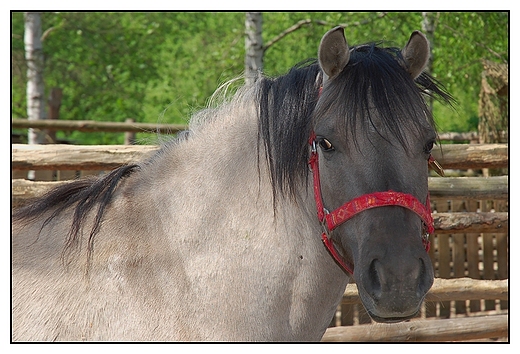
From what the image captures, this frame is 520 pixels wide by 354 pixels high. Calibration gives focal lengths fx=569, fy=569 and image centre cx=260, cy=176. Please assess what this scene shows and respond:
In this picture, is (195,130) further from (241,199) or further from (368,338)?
(368,338)

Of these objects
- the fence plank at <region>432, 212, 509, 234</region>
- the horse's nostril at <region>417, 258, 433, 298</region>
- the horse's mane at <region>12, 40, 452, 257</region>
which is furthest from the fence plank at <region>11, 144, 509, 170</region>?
the horse's nostril at <region>417, 258, 433, 298</region>

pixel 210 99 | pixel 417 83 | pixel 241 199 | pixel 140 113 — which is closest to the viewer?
pixel 241 199

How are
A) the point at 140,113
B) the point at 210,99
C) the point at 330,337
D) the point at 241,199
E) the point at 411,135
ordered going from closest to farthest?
the point at 411,135 → the point at 241,199 → the point at 210,99 → the point at 330,337 → the point at 140,113

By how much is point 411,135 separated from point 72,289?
134cm

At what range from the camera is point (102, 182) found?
7.52ft

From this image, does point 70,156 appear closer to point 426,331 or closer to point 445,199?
point 445,199

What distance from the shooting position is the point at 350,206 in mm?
1901

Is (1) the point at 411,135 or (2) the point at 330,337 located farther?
(2) the point at 330,337

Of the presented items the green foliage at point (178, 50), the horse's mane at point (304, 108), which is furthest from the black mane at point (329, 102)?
the green foliage at point (178, 50)

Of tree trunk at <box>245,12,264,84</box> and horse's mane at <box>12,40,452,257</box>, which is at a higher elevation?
tree trunk at <box>245,12,264,84</box>

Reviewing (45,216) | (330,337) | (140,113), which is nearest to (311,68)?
(45,216)

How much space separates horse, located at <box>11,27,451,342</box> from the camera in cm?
195

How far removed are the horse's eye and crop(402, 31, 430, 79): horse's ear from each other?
463 millimetres

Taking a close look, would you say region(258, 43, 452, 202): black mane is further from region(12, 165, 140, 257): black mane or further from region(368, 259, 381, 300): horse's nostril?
region(12, 165, 140, 257): black mane
